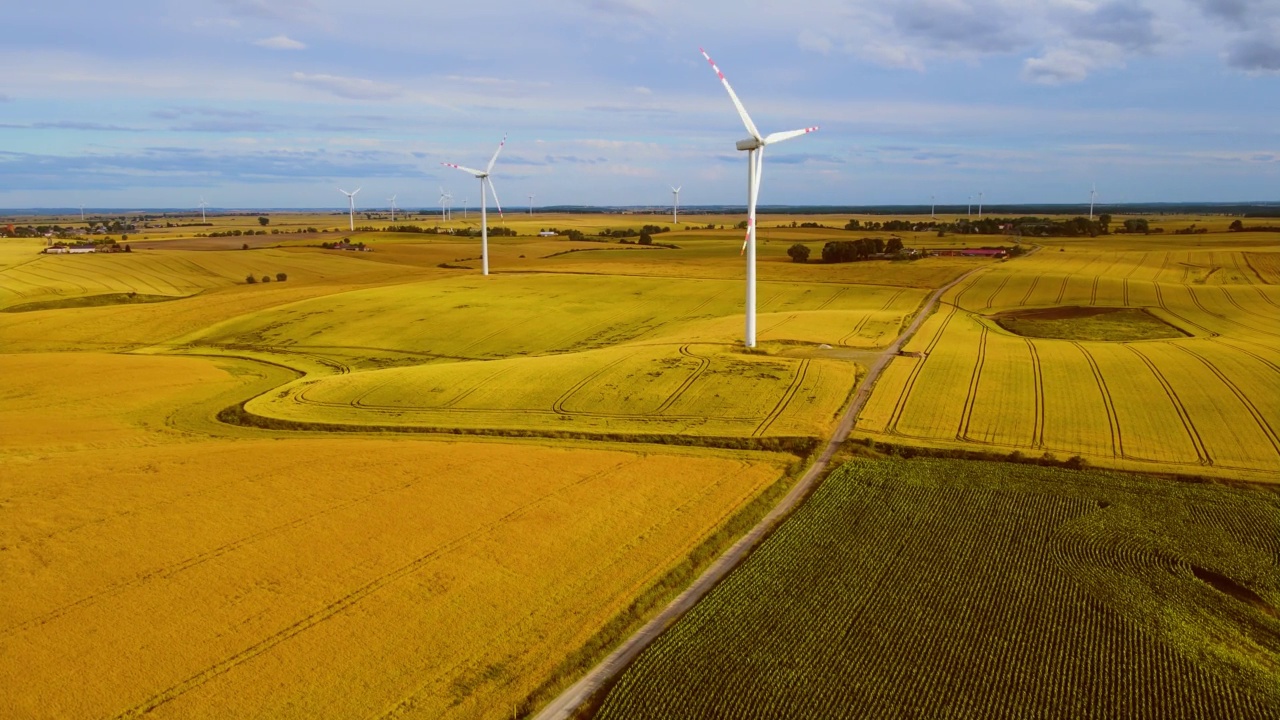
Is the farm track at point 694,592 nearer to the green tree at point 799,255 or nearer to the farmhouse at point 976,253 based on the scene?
the green tree at point 799,255

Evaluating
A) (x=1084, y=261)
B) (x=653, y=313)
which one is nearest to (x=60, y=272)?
(x=653, y=313)

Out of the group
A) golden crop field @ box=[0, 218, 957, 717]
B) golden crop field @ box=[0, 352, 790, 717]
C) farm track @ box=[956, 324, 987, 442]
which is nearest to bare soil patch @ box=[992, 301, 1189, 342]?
golden crop field @ box=[0, 218, 957, 717]

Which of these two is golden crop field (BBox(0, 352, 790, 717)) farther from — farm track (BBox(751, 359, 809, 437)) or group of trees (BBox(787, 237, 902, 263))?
group of trees (BBox(787, 237, 902, 263))

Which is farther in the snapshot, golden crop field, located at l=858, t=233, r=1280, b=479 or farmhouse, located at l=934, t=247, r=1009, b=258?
farmhouse, located at l=934, t=247, r=1009, b=258

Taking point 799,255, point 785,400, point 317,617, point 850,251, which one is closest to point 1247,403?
point 785,400

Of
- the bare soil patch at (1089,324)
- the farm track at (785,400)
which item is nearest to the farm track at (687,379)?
the farm track at (785,400)

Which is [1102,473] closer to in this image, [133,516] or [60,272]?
[133,516]

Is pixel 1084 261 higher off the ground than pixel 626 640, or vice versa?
pixel 1084 261
